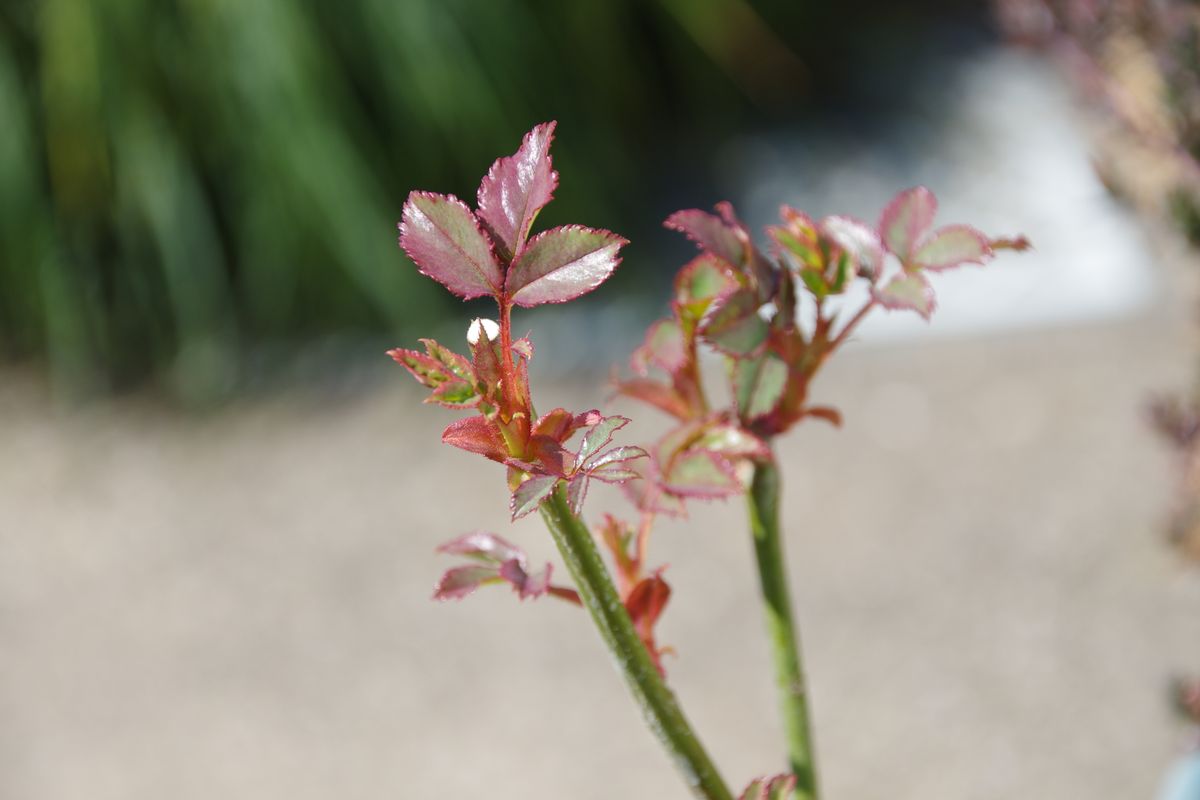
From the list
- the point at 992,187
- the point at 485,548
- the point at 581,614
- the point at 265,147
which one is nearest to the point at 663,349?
the point at 485,548

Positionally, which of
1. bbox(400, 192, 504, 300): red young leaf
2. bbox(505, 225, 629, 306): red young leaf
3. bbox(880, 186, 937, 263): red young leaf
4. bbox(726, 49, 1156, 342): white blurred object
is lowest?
bbox(505, 225, 629, 306): red young leaf

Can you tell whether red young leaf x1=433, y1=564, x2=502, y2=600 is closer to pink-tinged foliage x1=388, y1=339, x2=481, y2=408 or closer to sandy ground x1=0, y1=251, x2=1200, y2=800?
pink-tinged foliage x1=388, y1=339, x2=481, y2=408

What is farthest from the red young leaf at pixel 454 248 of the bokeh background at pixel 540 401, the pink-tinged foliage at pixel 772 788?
the bokeh background at pixel 540 401

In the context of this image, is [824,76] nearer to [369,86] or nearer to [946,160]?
[946,160]

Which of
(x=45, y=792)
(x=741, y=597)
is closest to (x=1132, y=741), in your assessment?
(x=741, y=597)

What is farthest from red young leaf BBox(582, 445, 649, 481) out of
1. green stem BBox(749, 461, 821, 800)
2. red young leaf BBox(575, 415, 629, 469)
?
green stem BBox(749, 461, 821, 800)

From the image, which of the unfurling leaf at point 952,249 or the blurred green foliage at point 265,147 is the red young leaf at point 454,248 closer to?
the unfurling leaf at point 952,249
